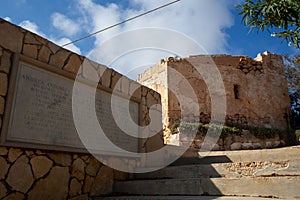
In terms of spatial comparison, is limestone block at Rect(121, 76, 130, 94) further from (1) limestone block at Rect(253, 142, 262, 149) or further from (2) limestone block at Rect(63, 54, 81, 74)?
(1) limestone block at Rect(253, 142, 262, 149)

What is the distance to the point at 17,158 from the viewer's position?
2.14m

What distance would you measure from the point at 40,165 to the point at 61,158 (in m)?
0.24

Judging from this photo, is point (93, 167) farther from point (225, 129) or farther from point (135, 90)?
point (225, 129)

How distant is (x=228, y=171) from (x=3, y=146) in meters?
2.22

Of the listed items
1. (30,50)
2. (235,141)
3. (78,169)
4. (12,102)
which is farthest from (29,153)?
(235,141)

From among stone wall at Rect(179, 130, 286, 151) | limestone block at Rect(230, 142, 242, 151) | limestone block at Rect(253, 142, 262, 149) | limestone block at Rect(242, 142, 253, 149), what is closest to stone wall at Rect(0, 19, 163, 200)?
stone wall at Rect(179, 130, 286, 151)

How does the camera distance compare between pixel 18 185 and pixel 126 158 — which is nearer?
pixel 18 185

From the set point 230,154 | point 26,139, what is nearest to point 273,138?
point 230,154

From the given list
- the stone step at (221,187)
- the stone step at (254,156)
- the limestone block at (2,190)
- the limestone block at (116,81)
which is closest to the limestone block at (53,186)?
the limestone block at (2,190)

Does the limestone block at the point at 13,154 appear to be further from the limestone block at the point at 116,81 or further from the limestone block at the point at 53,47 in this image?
the limestone block at the point at 116,81

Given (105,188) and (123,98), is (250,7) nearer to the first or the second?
(123,98)

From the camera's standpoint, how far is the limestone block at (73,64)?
9.12 ft

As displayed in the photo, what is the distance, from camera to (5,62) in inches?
86.4

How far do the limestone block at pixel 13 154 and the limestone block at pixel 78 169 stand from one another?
2.00 ft
